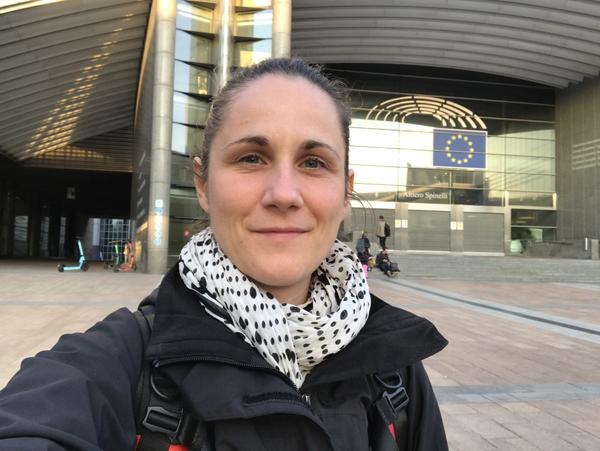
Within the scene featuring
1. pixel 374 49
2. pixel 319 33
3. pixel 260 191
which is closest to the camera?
pixel 260 191

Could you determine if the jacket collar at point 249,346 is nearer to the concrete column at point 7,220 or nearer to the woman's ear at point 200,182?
the woman's ear at point 200,182

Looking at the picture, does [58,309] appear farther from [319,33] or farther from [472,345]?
[319,33]

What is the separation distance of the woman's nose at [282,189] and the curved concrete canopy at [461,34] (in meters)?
18.5

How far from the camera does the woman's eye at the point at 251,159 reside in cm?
121

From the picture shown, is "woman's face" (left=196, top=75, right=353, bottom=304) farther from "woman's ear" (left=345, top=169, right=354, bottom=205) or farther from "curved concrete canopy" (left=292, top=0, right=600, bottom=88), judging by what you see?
"curved concrete canopy" (left=292, top=0, right=600, bottom=88)

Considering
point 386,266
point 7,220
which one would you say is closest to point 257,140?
point 386,266

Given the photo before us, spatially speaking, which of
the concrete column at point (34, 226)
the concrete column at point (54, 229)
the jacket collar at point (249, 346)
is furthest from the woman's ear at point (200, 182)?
the concrete column at point (54, 229)

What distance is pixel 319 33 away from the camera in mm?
20188

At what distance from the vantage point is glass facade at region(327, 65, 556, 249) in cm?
2586

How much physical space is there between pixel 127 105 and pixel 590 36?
21885 millimetres

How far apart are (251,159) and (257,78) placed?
250mm

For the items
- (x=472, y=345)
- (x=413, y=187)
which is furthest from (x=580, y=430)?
(x=413, y=187)

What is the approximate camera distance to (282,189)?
1.16 metres

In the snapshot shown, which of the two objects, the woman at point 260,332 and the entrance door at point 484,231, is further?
the entrance door at point 484,231
